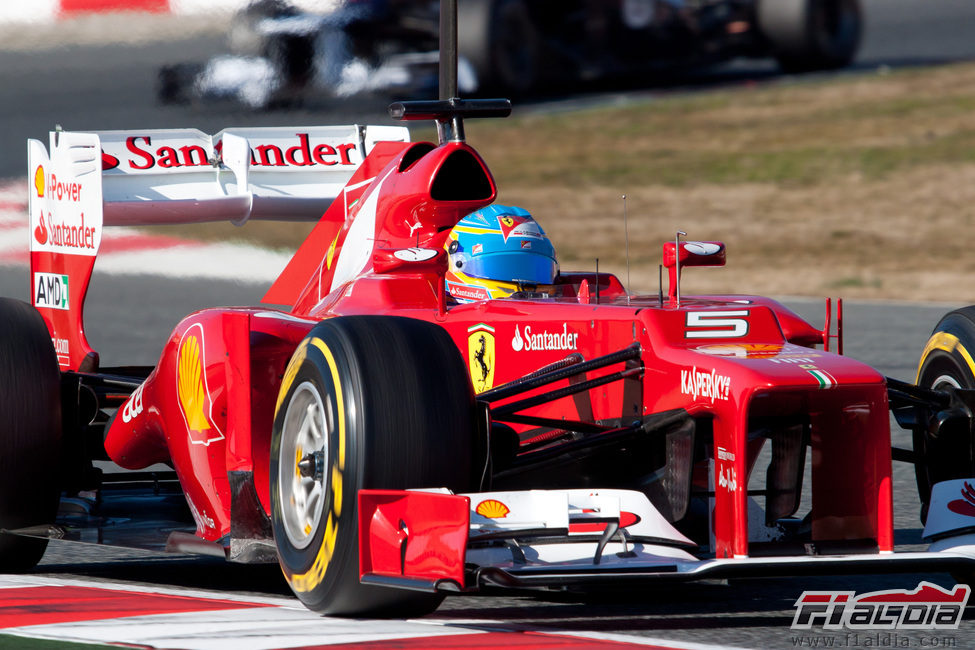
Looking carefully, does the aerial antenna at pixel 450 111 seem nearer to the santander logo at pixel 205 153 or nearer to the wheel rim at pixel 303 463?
the santander logo at pixel 205 153

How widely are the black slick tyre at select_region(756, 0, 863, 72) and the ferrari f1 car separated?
0.02 m

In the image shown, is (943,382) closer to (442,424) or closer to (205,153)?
(442,424)

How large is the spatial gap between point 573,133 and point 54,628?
1878 centimetres

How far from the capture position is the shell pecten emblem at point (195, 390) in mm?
5453

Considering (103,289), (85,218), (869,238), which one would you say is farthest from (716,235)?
(85,218)

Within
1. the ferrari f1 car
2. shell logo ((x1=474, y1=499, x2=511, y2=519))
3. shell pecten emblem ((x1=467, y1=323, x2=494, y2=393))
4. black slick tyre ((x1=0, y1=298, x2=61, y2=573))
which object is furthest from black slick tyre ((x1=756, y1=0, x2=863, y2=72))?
shell logo ((x1=474, y1=499, x2=511, y2=519))

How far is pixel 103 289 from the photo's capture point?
15.8 meters

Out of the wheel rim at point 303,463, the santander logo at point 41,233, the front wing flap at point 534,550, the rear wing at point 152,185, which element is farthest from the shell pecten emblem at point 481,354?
the santander logo at point 41,233

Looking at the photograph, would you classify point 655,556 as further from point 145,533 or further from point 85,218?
point 85,218

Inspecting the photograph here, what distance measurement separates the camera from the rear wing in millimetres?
7035

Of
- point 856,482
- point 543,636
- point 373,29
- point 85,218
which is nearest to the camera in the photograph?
point 543,636

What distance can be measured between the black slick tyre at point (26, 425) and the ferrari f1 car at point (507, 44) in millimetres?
5652

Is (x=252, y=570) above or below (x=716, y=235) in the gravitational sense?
below

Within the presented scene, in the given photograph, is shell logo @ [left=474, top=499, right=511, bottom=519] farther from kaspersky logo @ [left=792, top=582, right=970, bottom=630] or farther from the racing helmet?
the racing helmet
